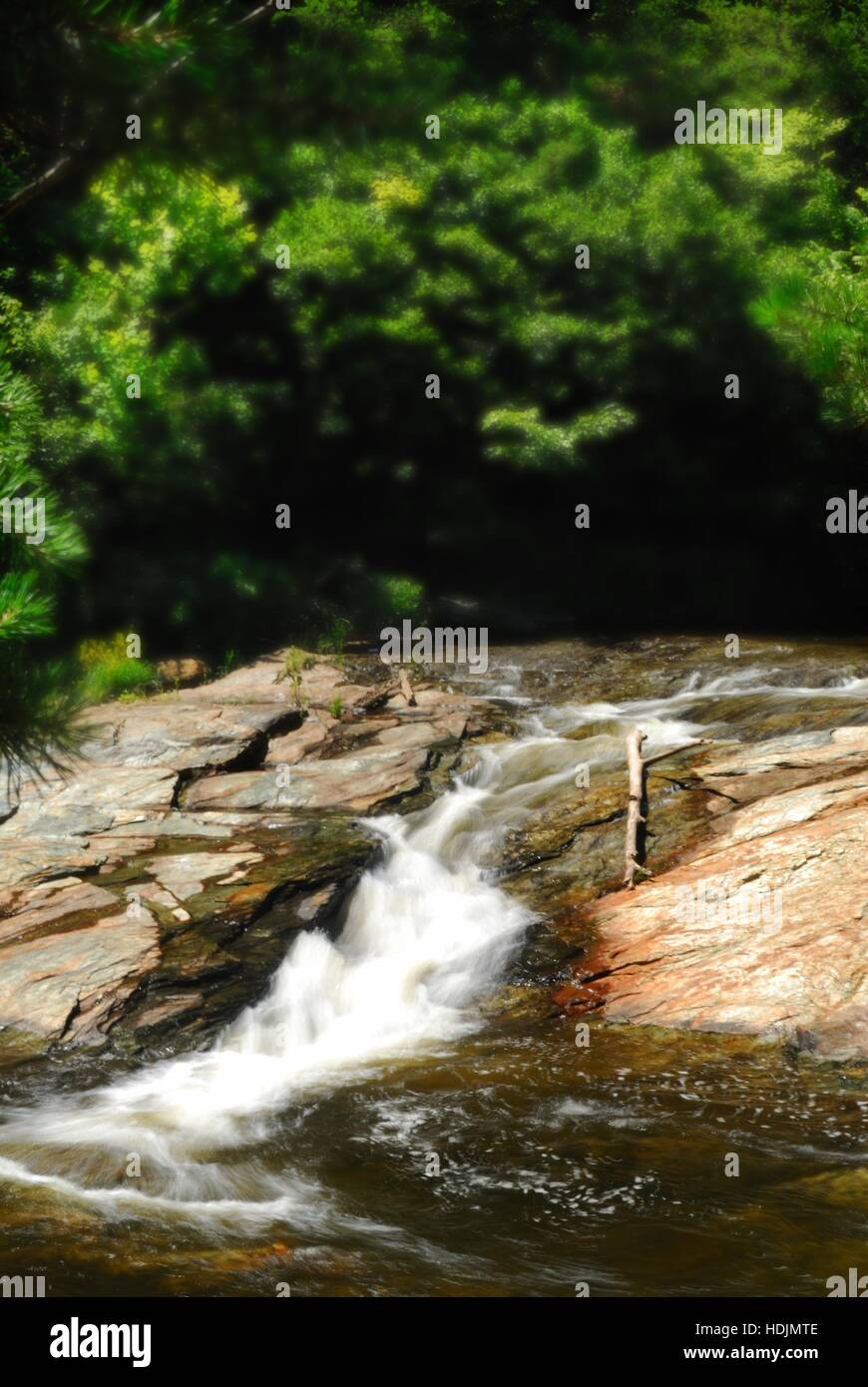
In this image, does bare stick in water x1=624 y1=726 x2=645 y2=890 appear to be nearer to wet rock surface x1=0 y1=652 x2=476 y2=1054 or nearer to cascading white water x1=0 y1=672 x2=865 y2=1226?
cascading white water x1=0 y1=672 x2=865 y2=1226

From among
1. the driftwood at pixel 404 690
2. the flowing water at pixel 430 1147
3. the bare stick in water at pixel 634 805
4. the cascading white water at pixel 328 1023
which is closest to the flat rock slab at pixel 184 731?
the driftwood at pixel 404 690

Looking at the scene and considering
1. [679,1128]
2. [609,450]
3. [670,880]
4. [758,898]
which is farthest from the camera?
[609,450]

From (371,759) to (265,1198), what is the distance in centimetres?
747

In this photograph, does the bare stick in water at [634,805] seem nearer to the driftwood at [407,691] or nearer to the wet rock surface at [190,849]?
the wet rock surface at [190,849]

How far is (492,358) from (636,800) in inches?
512

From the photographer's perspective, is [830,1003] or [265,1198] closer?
[265,1198]

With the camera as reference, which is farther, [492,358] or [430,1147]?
[492,358]

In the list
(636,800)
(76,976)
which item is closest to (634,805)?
(636,800)

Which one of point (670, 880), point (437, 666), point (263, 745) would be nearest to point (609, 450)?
point (437, 666)

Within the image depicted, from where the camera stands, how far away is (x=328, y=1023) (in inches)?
361

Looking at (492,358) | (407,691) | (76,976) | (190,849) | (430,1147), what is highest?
(492,358)

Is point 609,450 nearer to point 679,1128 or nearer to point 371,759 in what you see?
point 371,759

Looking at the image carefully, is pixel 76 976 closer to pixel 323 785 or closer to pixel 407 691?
pixel 323 785
